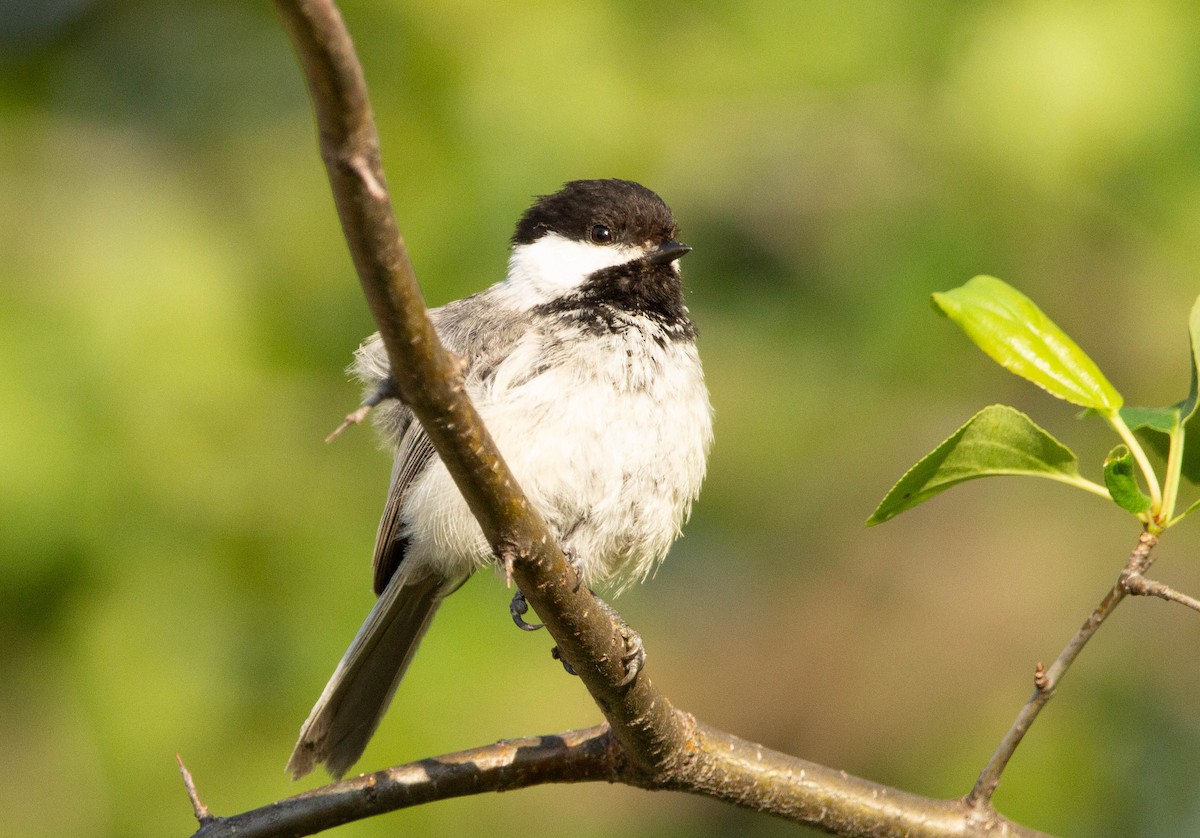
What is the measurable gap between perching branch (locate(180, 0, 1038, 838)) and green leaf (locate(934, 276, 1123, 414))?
27.5 inches

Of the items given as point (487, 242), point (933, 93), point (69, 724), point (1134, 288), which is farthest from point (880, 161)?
point (69, 724)

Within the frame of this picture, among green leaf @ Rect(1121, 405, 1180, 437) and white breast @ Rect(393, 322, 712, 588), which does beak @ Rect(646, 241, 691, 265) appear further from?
green leaf @ Rect(1121, 405, 1180, 437)

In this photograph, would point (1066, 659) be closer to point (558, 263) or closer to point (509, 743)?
point (509, 743)

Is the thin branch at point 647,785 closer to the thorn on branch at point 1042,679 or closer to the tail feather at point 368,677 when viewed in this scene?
the thorn on branch at point 1042,679

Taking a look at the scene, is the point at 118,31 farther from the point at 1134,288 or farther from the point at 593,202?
the point at 1134,288

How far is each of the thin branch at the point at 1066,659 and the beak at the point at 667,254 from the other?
4.86 ft

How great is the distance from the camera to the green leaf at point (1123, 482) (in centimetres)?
177

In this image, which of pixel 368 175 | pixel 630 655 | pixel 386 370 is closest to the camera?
pixel 368 175

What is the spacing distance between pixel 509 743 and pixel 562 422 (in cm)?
72

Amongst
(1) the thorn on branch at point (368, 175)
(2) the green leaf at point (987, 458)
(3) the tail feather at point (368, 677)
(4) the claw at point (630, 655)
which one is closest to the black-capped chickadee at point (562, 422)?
(3) the tail feather at point (368, 677)

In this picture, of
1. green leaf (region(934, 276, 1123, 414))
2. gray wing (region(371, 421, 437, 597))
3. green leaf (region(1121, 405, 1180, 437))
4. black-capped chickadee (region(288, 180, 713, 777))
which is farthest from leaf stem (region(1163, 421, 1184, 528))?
gray wing (region(371, 421, 437, 597))

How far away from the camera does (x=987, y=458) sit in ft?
6.10

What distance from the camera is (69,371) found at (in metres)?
3.81

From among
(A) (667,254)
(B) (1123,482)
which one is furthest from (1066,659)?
(A) (667,254)
